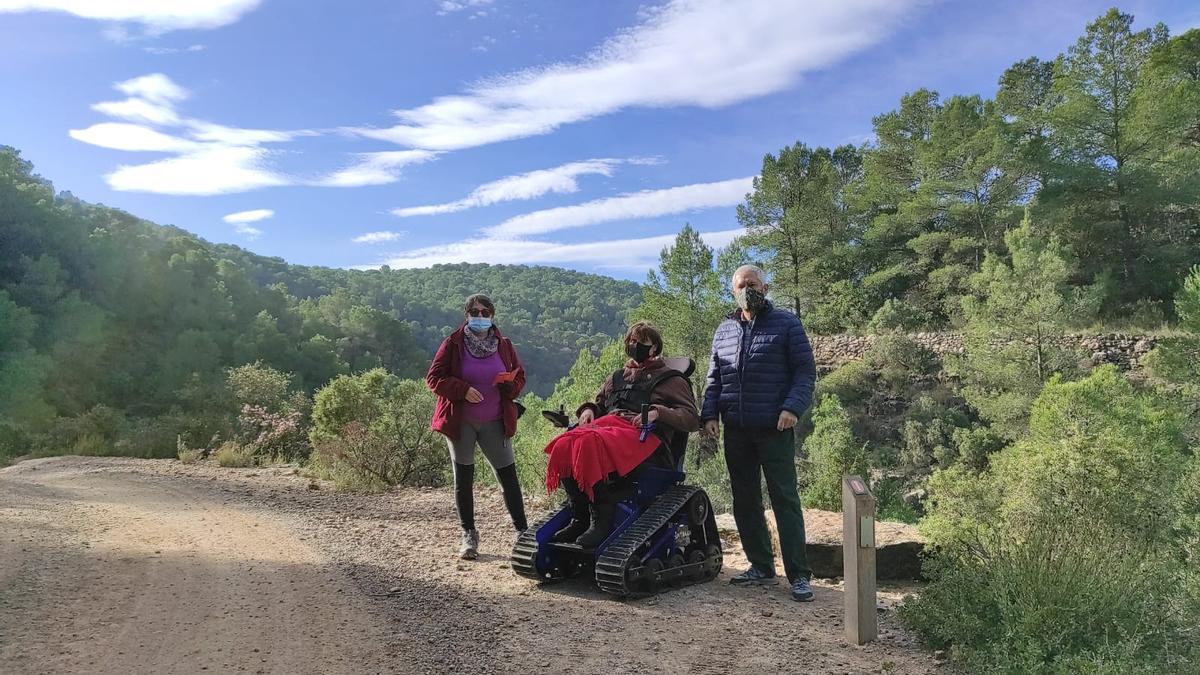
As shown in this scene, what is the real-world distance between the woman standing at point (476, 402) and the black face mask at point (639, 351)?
90cm

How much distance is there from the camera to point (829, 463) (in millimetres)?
15344

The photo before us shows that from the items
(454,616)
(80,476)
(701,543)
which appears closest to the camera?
(454,616)

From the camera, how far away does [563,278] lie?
76.6m

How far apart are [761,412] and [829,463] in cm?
1176

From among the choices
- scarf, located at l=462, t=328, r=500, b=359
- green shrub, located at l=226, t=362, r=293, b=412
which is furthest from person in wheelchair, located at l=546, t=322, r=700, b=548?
green shrub, located at l=226, t=362, r=293, b=412

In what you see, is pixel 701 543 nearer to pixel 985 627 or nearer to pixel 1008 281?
pixel 985 627

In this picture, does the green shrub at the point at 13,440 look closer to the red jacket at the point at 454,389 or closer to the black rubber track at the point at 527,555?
the red jacket at the point at 454,389

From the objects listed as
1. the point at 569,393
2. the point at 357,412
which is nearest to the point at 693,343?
the point at 569,393

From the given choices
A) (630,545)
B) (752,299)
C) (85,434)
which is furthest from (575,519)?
(85,434)

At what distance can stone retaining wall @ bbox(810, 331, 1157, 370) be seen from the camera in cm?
2577

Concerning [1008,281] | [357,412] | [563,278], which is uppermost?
[563,278]

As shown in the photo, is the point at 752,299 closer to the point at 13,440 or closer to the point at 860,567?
the point at 860,567

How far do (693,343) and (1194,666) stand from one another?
20.7 m

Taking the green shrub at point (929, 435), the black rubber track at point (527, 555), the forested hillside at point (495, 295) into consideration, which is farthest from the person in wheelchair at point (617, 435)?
the forested hillside at point (495, 295)
